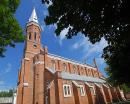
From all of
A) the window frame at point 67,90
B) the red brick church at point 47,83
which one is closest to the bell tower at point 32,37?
the red brick church at point 47,83

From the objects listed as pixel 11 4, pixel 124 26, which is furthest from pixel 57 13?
pixel 11 4

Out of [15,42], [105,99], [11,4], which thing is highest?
[11,4]

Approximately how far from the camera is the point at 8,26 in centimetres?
1340

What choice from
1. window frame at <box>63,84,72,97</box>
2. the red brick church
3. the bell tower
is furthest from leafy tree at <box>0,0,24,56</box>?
the bell tower

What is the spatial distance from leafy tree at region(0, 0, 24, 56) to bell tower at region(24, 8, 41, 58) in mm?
21448

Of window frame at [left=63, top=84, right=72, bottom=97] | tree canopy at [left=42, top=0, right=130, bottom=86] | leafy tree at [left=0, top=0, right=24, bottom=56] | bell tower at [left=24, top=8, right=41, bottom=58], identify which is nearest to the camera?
tree canopy at [left=42, top=0, right=130, bottom=86]

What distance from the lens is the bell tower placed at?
36.8m

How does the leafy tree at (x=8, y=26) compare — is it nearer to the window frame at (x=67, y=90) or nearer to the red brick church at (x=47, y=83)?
the red brick church at (x=47, y=83)

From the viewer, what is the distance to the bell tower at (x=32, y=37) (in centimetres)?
3682

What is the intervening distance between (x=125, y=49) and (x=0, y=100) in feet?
126

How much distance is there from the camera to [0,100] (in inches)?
1576

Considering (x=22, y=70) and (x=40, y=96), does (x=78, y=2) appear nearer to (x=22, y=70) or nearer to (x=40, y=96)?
(x=40, y=96)

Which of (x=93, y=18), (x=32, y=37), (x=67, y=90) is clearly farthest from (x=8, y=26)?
(x=32, y=37)

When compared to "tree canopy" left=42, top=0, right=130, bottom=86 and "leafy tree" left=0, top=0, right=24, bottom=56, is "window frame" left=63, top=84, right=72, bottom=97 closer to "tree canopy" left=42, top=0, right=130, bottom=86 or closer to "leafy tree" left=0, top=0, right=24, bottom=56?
"leafy tree" left=0, top=0, right=24, bottom=56
